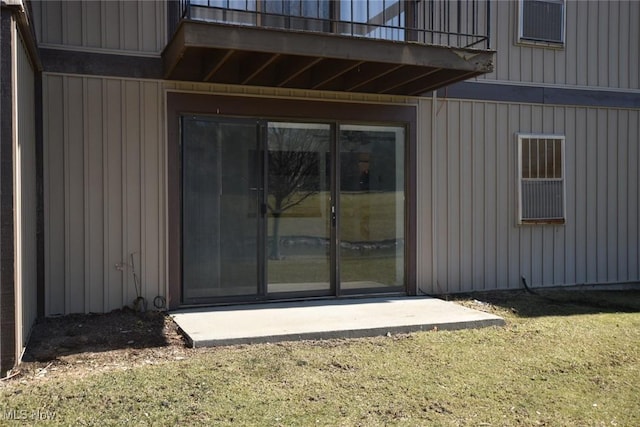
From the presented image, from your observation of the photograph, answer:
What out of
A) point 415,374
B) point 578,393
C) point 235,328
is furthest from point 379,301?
point 578,393

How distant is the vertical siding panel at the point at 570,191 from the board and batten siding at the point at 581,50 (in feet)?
1.98

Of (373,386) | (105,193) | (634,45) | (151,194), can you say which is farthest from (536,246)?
(105,193)

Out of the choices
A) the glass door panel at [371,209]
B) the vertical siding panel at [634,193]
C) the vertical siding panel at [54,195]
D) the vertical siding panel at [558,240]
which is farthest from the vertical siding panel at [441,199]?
the vertical siding panel at [54,195]

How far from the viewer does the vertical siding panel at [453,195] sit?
799 cm

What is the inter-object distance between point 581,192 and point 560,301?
6.16ft

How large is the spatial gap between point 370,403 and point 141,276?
347cm

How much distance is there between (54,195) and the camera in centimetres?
624

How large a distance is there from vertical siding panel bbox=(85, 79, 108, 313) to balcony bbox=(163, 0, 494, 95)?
819 mm

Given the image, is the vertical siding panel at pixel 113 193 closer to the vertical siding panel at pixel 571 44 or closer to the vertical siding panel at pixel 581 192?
the vertical siding panel at pixel 571 44

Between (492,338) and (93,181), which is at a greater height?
(93,181)

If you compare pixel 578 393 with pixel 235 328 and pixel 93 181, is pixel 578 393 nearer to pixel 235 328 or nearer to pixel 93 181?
pixel 235 328

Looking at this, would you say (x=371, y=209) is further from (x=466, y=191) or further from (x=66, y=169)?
(x=66, y=169)

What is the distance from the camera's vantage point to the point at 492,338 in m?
5.74

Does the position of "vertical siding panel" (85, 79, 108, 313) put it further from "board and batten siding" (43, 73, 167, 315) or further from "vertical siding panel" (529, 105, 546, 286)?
"vertical siding panel" (529, 105, 546, 286)
